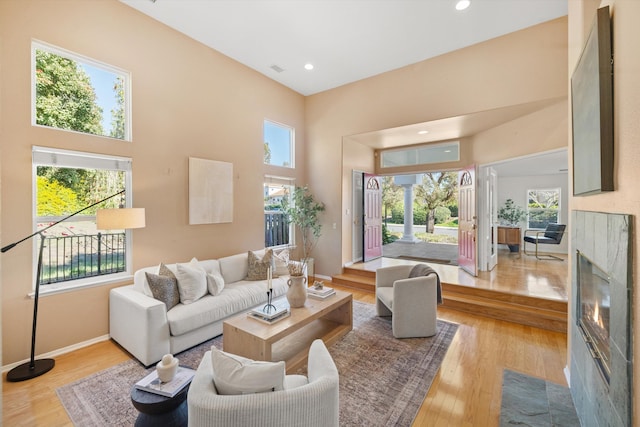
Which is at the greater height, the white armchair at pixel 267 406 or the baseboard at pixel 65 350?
the white armchair at pixel 267 406

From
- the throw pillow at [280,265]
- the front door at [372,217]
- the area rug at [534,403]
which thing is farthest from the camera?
the front door at [372,217]

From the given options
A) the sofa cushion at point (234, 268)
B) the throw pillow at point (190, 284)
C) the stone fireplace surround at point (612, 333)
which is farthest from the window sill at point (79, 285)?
the stone fireplace surround at point (612, 333)

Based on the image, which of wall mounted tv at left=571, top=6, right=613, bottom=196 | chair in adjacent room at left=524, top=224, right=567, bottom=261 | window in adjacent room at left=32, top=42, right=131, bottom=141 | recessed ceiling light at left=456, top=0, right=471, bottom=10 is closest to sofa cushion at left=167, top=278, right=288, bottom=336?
window in adjacent room at left=32, top=42, right=131, bottom=141

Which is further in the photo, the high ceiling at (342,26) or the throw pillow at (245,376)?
the high ceiling at (342,26)

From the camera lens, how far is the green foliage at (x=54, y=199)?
2.80 metres

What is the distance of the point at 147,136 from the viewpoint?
3527 millimetres

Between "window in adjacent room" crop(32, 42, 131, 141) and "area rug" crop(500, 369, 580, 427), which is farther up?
"window in adjacent room" crop(32, 42, 131, 141)

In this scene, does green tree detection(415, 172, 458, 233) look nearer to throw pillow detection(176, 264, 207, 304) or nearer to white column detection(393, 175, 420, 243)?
white column detection(393, 175, 420, 243)

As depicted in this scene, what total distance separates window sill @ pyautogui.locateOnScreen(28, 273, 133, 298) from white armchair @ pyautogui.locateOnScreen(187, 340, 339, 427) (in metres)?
2.58

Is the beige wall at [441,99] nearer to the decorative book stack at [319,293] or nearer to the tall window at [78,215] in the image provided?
the decorative book stack at [319,293]

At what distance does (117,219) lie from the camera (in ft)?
8.91

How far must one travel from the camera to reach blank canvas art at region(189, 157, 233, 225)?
13.1 ft

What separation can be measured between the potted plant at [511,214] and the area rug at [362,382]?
6729mm

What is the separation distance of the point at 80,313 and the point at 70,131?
2022 millimetres
